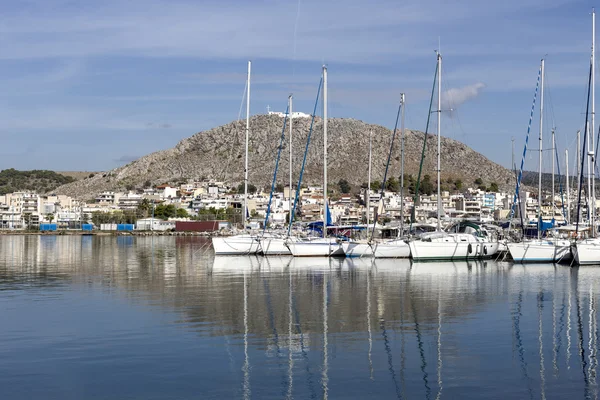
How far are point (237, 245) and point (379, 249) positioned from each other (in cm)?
981

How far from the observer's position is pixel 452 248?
4744 cm

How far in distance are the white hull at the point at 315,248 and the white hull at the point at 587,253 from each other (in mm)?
14220

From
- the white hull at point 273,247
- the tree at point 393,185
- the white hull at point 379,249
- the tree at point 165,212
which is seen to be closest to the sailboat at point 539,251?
the white hull at point 379,249

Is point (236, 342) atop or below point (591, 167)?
below

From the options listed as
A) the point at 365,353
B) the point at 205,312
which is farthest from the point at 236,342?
the point at 205,312

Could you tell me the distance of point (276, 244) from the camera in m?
52.4

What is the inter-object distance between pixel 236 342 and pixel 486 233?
36.0 meters

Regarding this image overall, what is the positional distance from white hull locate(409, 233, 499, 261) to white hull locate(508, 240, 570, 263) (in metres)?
2.50

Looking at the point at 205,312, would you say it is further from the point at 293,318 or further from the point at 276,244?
the point at 276,244

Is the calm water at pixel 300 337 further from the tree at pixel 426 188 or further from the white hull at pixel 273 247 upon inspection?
the tree at pixel 426 188

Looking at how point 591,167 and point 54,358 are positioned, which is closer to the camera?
point 54,358

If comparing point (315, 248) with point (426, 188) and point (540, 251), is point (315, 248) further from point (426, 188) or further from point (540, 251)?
point (426, 188)

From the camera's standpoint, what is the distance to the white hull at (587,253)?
44.0 metres

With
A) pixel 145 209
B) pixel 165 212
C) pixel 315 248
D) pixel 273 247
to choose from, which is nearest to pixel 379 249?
pixel 315 248
